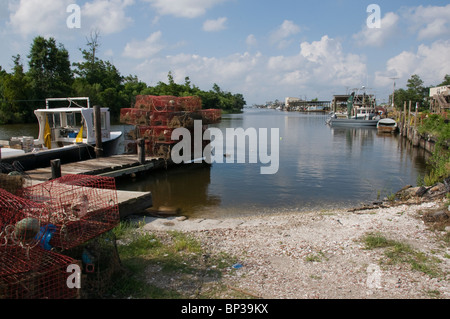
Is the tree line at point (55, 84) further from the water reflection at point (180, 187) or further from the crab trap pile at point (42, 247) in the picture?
the crab trap pile at point (42, 247)

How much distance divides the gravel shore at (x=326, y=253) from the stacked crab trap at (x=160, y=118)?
891 cm

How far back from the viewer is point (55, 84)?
5506 centimetres

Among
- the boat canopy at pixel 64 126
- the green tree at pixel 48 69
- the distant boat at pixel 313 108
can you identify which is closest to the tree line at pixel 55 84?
the green tree at pixel 48 69

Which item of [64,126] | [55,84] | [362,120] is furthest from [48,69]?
[362,120]

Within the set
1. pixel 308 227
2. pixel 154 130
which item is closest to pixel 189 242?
pixel 308 227

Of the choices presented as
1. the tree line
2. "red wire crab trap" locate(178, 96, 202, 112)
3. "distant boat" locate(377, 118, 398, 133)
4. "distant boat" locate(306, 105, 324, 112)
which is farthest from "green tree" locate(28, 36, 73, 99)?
"distant boat" locate(306, 105, 324, 112)

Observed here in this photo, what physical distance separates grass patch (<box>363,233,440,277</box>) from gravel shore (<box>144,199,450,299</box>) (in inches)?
3.1

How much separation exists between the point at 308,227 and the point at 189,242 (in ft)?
10.7

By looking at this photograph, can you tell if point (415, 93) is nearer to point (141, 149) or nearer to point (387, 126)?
point (387, 126)

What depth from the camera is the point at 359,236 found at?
25.6 feet

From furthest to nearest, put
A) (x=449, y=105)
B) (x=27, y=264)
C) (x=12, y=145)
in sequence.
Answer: (x=449, y=105)
(x=12, y=145)
(x=27, y=264)

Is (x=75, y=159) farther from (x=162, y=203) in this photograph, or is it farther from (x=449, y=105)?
(x=449, y=105)

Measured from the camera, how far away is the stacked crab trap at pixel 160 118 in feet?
59.5

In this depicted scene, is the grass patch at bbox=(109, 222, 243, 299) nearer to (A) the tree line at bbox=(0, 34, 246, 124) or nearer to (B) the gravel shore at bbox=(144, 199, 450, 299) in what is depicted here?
(B) the gravel shore at bbox=(144, 199, 450, 299)
